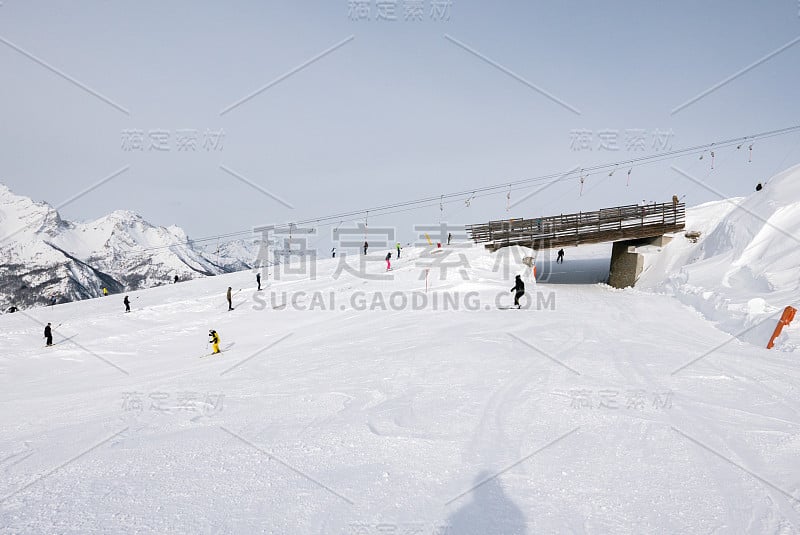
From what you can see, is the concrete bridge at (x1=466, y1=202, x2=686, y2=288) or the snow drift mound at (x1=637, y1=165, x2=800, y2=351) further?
the concrete bridge at (x1=466, y1=202, x2=686, y2=288)

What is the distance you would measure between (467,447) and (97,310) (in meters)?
32.4

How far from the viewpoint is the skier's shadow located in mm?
3791

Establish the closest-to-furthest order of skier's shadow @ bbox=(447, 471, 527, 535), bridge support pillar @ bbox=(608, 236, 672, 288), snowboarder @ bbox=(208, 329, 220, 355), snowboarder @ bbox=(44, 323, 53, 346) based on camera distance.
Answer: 1. skier's shadow @ bbox=(447, 471, 527, 535)
2. snowboarder @ bbox=(208, 329, 220, 355)
3. snowboarder @ bbox=(44, 323, 53, 346)
4. bridge support pillar @ bbox=(608, 236, 672, 288)

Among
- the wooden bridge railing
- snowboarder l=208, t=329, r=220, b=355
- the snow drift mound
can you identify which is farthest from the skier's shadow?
the wooden bridge railing

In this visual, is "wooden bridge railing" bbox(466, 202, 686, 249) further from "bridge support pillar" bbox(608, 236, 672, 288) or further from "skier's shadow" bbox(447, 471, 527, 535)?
"skier's shadow" bbox(447, 471, 527, 535)

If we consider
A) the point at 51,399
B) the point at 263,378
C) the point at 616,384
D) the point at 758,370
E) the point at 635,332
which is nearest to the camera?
the point at 616,384

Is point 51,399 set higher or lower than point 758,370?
lower

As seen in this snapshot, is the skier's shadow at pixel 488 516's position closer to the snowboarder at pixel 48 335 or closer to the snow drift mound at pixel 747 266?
the snow drift mound at pixel 747 266

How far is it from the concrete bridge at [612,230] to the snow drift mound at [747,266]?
1.19m

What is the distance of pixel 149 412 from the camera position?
25.6ft

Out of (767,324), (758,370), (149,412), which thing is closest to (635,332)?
(767,324)

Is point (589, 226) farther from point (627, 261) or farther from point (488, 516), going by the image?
point (488, 516)

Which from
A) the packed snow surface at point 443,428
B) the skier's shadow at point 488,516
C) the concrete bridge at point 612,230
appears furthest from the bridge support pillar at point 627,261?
the skier's shadow at point 488,516

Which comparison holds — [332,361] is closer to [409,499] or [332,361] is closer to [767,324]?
[409,499]
